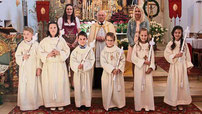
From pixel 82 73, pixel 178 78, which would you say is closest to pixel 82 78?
pixel 82 73

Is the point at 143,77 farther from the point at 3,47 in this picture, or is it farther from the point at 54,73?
the point at 3,47

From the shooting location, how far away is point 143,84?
453 centimetres

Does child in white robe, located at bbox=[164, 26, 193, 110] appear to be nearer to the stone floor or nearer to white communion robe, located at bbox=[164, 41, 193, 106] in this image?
white communion robe, located at bbox=[164, 41, 193, 106]

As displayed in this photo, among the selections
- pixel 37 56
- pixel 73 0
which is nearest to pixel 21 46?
pixel 37 56

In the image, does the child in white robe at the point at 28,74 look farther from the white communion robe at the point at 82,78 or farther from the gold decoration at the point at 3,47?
the gold decoration at the point at 3,47

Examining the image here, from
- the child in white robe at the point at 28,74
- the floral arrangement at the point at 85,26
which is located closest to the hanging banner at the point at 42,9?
the floral arrangement at the point at 85,26

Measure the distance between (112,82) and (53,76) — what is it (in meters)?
1.11

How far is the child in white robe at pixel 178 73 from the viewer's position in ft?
14.9

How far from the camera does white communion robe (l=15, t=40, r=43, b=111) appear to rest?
4.62 meters

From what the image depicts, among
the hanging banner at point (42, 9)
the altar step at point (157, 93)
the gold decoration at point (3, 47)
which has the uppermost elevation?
the hanging banner at point (42, 9)

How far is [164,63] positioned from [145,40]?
3534mm

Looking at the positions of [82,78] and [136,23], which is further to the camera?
[136,23]

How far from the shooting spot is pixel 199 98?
5219mm

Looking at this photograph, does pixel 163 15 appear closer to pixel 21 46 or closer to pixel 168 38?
pixel 168 38
